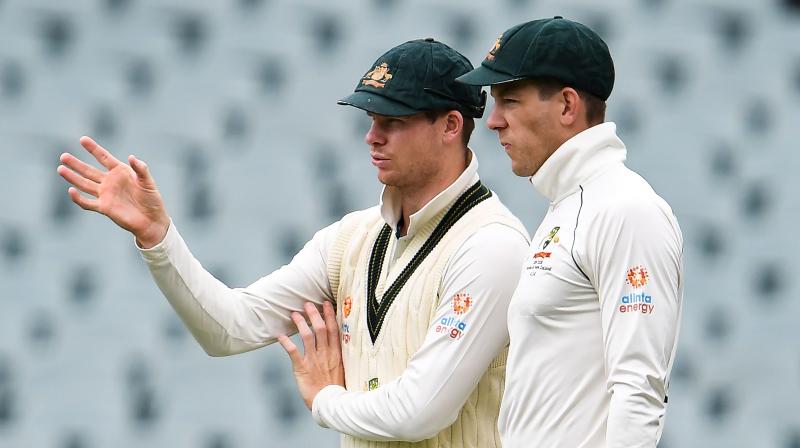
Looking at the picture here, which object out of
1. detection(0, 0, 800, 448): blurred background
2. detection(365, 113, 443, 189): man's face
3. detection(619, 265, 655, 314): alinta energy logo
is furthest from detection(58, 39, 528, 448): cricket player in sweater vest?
detection(0, 0, 800, 448): blurred background

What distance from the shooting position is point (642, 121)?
6.13 metres

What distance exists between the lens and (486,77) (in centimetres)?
258

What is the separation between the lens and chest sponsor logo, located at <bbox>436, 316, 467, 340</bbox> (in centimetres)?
279

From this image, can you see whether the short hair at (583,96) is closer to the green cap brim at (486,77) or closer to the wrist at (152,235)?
the green cap brim at (486,77)

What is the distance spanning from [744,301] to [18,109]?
10.1 ft

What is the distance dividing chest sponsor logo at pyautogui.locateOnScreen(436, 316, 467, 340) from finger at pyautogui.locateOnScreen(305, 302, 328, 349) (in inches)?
14.0

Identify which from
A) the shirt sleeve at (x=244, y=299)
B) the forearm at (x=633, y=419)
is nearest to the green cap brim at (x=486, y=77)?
the forearm at (x=633, y=419)

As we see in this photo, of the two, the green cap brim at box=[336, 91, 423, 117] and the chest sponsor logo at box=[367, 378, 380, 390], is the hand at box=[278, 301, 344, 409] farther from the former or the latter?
the green cap brim at box=[336, 91, 423, 117]

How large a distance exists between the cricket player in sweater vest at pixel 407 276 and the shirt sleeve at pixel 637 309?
0.48 meters

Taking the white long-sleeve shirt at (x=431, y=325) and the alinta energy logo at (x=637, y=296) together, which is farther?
the white long-sleeve shirt at (x=431, y=325)

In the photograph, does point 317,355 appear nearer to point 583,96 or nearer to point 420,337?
point 420,337

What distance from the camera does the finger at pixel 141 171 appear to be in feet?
9.46

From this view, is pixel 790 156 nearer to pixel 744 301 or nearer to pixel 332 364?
pixel 744 301

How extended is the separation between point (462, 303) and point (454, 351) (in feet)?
0.30
